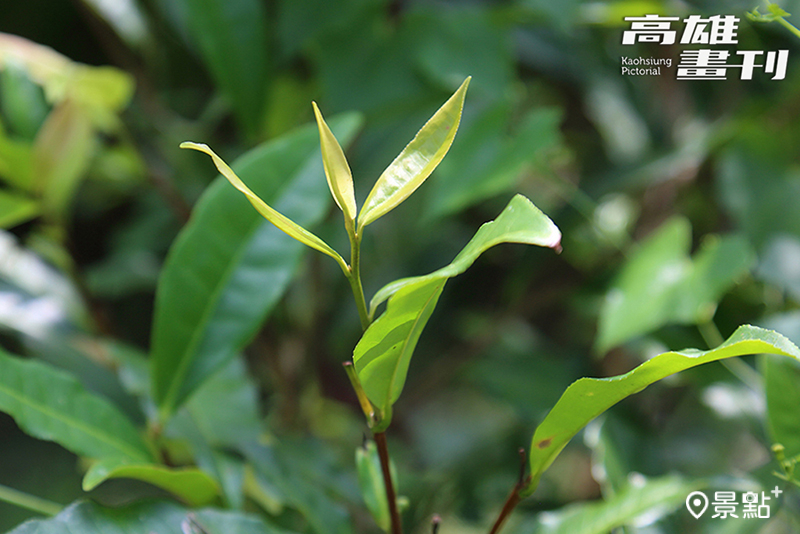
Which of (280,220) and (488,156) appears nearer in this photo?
(280,220)

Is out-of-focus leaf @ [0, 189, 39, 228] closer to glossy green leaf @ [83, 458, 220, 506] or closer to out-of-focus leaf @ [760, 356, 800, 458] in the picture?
glossy green leaf @ [83, 458, 220, 506]

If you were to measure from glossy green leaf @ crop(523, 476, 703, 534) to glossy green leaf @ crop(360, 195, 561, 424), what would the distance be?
17 centimetres

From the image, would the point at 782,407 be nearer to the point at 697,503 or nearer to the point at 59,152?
the point at 697,503

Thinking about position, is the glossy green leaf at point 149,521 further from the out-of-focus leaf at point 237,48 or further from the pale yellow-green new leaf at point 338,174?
the out-of-focus leaf at point 237,48

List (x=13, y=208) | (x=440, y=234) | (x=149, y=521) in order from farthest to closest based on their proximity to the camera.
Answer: (x=440, y=234)
(x=13, y=208)
(x=149, y=521)

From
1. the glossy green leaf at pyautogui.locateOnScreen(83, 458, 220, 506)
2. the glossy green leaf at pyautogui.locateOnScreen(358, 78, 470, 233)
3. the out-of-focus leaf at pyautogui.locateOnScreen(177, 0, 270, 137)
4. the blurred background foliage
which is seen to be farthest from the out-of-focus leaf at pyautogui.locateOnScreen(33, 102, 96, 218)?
the glossy green leaf at pyautogui.locateOnScreen(358, 78, 470, 233)

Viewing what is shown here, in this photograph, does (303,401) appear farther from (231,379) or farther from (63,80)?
(63,80)

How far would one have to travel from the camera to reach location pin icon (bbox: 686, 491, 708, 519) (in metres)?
0.41

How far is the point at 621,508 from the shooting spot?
352mm

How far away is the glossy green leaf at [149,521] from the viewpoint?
29 centimetres

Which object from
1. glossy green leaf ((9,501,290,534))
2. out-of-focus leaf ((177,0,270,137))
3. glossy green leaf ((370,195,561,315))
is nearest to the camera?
glossy green leaf ((370,195,561,315))

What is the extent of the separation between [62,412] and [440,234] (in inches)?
19.8

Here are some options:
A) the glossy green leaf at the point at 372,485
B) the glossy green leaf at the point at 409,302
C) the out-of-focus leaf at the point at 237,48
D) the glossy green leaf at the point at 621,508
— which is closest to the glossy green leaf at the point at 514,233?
the glossy green leaf at the point at 409,302

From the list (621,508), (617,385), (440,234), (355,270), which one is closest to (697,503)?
(621,508)
